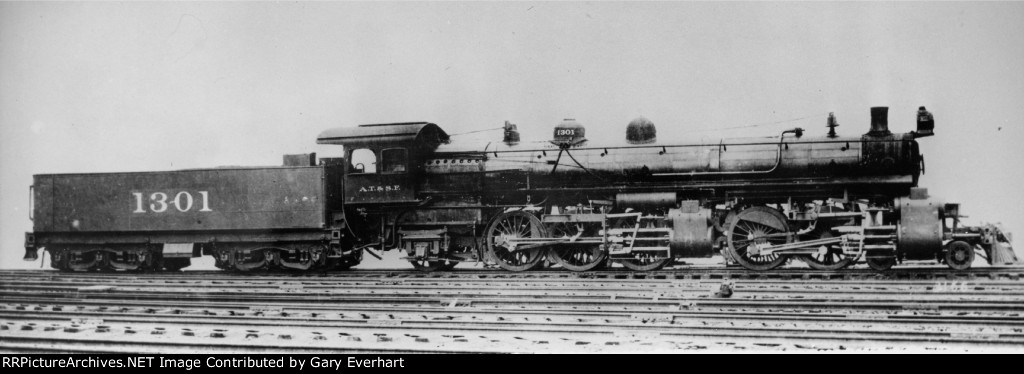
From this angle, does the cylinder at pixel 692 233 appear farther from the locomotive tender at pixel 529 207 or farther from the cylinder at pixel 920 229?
the cylinder at pixel 920 229

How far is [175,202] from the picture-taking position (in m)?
A: 14.3

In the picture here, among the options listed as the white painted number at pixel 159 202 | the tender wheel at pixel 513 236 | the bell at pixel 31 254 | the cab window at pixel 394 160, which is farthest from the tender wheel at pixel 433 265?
the bell at pixel 31 254

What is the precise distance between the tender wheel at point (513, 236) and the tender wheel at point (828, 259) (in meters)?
3.97

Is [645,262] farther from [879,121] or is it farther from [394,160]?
[394,160]

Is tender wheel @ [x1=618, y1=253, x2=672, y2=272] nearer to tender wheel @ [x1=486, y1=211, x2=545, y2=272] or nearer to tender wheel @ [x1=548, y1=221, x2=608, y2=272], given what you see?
tender wheel @ [x1=548, y1=221, x2=608, y2=272]

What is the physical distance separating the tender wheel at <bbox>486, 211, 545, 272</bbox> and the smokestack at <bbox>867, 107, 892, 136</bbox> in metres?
5.02

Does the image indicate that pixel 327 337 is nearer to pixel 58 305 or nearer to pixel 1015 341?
pixel 58 305

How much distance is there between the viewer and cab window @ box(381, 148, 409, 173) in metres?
13.5

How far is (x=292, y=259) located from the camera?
14.1 m

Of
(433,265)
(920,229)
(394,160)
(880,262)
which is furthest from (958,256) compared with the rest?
(394,160)

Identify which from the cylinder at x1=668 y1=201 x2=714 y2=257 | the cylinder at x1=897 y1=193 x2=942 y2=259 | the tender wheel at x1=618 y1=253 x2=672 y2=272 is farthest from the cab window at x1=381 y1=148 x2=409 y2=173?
the cylinder at x1=897 y1=193 x2=942 y2=259

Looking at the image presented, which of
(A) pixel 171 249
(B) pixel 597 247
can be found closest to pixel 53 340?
(A) pixel 171 249

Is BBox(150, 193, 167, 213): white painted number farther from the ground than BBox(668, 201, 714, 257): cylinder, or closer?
farther from the ground
